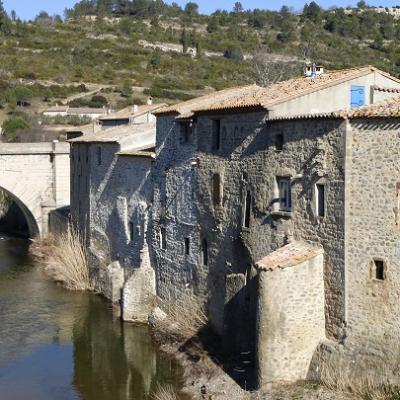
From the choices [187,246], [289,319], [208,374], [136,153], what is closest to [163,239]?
[187,246]

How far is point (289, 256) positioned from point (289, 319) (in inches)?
53.3

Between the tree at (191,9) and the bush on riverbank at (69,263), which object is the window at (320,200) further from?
the tree at (191,9)

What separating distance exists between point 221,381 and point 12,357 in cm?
671

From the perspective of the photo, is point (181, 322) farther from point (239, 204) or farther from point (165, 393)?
point (239, 204)

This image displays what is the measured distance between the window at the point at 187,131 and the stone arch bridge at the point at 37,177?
19074mm

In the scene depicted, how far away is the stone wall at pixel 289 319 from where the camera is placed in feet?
53.2

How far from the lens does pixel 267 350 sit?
53.8 feet

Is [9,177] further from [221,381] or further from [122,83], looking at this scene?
[122,83]

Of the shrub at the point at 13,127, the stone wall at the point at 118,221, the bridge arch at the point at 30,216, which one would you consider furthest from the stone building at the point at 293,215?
the shrub at the point at 13,127

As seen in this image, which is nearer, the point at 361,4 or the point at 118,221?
the point at 118,221

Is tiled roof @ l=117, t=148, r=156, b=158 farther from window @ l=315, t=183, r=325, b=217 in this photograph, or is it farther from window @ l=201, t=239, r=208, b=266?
window @ l=315, t=183, r=325, b=217

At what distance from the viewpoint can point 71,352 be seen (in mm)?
22250

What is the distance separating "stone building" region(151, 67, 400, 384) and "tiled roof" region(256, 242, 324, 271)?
26mm

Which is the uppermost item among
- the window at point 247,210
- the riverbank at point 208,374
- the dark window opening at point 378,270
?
the window at point 247,210
